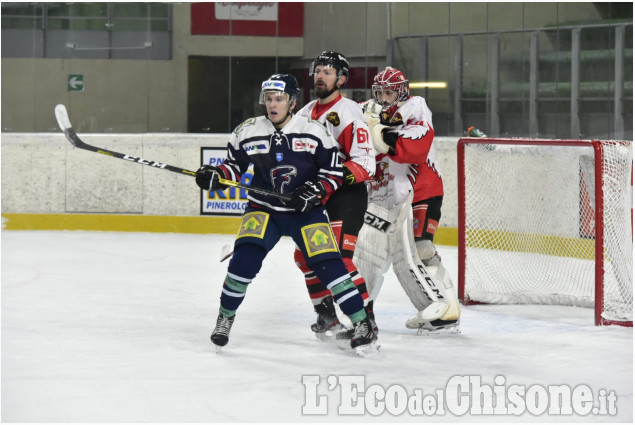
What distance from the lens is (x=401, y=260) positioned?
4.48 metres

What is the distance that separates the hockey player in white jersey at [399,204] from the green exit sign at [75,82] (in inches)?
211

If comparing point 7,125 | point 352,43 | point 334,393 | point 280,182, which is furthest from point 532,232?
point 7,125

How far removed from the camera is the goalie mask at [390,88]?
4.31 meters

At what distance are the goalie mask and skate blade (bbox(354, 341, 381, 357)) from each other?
40.5 inches

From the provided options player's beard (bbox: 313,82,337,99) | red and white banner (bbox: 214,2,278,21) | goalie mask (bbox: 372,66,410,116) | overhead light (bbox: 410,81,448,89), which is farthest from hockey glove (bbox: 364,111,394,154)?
red and white banner (bbox: 214,2,278,21)

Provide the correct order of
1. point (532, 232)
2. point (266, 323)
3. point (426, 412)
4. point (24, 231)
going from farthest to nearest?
point (24, 231)
point (532, 232)
point (266, 323)
point (426, 412)

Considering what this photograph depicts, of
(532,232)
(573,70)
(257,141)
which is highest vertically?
(573,70)

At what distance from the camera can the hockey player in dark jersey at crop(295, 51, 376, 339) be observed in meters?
4.06

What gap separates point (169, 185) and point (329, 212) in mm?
4275

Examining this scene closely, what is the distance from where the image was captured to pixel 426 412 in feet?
10.4

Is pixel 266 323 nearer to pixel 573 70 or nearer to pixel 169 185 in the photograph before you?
pixel 169 185

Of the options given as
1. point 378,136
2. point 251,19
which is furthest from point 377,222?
point 251,19

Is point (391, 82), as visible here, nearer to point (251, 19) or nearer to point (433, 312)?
point (433, 312)

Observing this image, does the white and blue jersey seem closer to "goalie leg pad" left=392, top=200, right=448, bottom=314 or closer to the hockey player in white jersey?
the hockey player in white jersey
